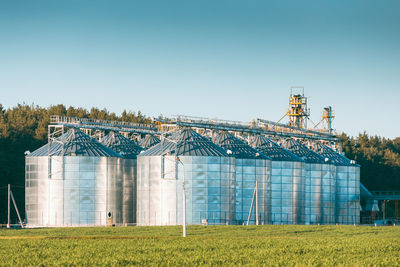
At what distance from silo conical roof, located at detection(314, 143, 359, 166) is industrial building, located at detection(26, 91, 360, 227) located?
17.4 meters

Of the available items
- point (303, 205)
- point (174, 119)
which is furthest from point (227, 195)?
point (303, 205)

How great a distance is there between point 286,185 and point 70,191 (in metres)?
36.1

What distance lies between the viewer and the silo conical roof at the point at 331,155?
150163mm

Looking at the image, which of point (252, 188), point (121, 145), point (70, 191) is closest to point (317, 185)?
point (252, 188)

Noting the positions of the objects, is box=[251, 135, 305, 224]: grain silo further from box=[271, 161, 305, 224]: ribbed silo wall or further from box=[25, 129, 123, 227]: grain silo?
box=[25, 129, 123, 227]: grain silo

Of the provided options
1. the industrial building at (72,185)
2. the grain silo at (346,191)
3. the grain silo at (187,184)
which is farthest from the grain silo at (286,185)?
the industrial building at (72,185)

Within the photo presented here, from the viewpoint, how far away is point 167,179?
112938 millimetres

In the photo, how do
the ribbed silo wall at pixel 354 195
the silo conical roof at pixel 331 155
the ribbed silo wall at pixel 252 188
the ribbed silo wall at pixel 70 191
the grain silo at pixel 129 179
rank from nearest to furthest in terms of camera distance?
the ribbed silo wall at pixel 70 191 < the ribbed silo wall at pixel 252 188 < the grain silo at pixel 129 179 < the ribbed silo wall at pixel 354 195 < the silo conical roof at pixel 331 155

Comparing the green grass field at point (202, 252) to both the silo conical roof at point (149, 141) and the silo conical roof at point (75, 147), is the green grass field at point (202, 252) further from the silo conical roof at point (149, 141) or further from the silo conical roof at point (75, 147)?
the silo conical roof at point (149, 141)

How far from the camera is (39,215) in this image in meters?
117

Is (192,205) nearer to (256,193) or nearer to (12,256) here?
(256,193)

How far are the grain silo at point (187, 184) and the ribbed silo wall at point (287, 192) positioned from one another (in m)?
15.2

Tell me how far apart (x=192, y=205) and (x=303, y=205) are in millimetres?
29197

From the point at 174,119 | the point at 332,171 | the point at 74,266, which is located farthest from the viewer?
the point at 332,171
